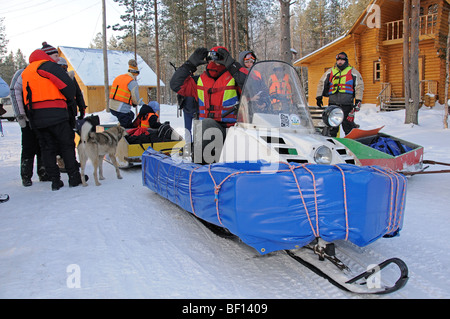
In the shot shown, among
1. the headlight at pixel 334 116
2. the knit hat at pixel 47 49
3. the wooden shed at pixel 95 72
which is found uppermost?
the wooden shed at pixel 95 72

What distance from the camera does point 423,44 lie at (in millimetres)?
19234

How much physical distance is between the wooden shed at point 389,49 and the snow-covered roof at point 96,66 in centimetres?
1612

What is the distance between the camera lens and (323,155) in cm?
285

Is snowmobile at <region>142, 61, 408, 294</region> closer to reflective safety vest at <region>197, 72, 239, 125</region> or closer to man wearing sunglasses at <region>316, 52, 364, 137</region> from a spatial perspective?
reflective safety vest at <region>197, 72, 239, 125</region>

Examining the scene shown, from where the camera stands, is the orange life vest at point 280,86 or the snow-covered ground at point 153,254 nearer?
the snow-covered ground at point 153,254

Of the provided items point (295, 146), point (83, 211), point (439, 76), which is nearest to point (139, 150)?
point (83, 211)

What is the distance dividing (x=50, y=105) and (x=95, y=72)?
28.0 metres

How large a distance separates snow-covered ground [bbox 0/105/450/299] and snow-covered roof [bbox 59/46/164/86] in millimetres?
27551

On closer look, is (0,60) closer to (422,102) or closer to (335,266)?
(422,102)

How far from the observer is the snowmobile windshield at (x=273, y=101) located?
3199 mm

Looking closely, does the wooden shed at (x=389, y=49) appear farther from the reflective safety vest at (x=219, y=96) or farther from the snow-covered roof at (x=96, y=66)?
the reflective safety vest at (x=219, y=96)

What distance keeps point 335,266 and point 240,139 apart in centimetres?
132

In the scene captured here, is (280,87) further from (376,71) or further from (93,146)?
(376,71)

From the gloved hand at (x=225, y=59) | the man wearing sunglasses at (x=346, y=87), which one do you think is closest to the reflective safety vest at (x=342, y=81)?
the man wearing sunglasses at (x=346, y=87)
